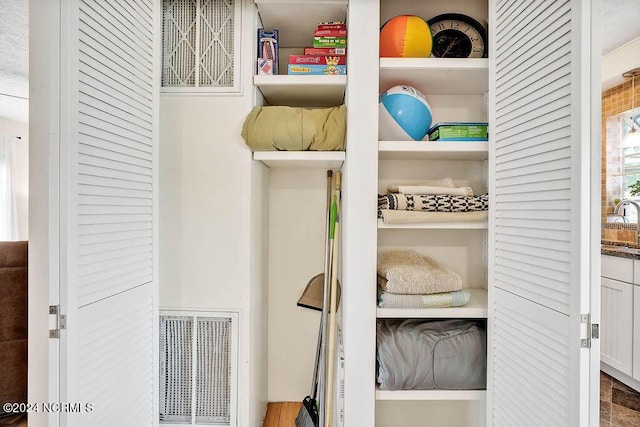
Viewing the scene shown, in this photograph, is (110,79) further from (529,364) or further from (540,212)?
(529,364)

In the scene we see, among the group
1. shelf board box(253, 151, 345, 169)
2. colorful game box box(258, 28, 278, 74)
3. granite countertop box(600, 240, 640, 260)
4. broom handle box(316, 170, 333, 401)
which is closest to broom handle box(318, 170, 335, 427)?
broom handle box(316, 170, 333, 401)

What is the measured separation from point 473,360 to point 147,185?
151 cm

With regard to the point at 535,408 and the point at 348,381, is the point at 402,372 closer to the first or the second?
the point at 348,381

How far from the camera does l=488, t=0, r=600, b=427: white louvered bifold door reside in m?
0.96

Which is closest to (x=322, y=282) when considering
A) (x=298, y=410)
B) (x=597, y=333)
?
(x=298, y=410)

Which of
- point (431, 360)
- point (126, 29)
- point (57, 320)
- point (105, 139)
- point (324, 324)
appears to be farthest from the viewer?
point (324, 324)

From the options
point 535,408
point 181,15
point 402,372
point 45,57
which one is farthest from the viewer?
point 181,15

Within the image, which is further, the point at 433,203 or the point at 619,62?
the point at 433,203

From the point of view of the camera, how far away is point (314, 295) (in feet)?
6.18

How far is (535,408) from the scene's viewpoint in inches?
44.5

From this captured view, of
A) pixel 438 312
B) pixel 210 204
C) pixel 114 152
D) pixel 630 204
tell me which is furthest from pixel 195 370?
pixel 630 204

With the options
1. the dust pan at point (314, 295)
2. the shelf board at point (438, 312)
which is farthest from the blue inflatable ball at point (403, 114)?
the dust pan at point (314, 295)

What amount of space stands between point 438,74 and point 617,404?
4.57 ft

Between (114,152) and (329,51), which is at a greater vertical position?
(329,51)
